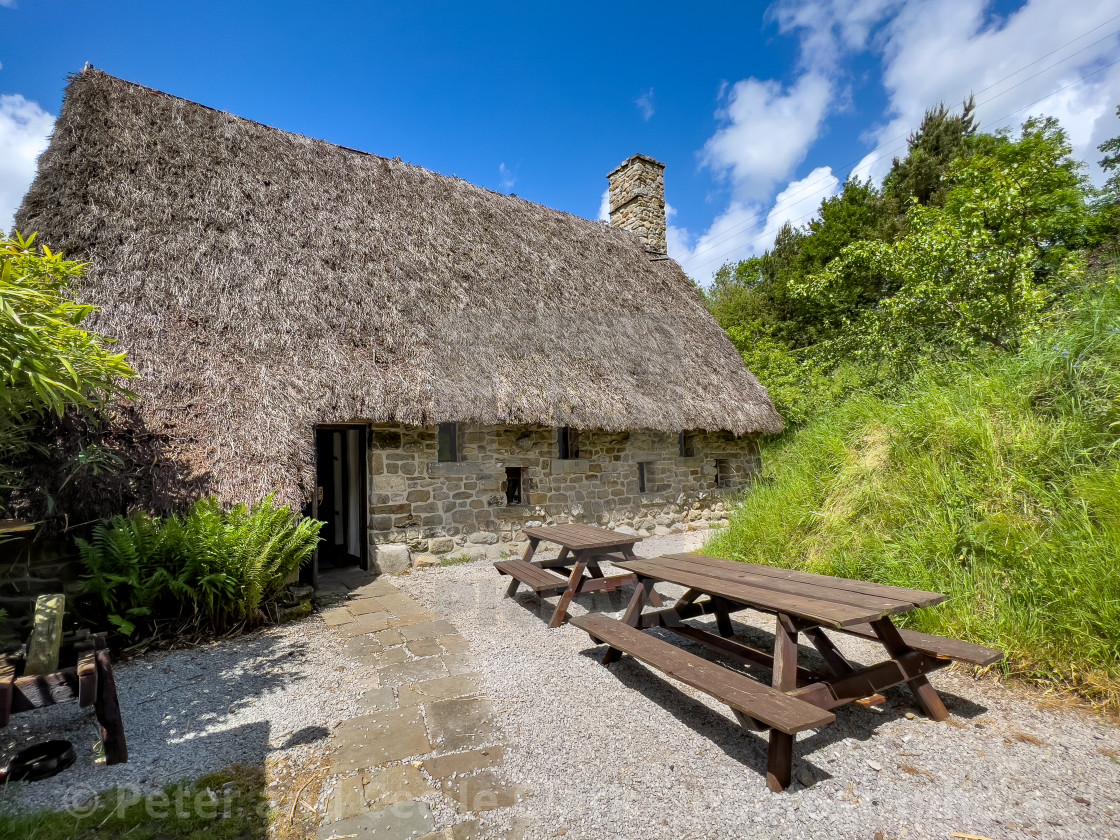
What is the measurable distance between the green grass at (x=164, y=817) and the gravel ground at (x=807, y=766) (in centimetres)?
108

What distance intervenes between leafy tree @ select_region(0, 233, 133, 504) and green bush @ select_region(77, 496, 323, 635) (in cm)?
91

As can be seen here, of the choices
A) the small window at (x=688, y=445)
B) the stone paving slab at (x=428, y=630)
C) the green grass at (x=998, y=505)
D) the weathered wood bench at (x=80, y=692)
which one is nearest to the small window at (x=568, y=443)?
the small window at (x=688, y=445)

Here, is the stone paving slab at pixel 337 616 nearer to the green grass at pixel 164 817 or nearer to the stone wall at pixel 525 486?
the stone wall at pixel 525 486

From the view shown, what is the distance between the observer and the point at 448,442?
7074mm

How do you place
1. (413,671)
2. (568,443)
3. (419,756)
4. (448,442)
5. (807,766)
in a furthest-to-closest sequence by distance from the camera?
(568,443)
(448,442)
(413,671)
(419,756)
(807,766)

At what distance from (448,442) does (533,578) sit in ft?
9.71

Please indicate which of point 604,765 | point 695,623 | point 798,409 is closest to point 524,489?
point 695,623

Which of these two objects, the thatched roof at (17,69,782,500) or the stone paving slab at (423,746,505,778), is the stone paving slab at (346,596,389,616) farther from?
the stone paving slab at (423,746,505,778)

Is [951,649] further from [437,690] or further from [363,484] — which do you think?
[363,484]

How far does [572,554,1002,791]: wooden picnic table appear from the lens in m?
2.27

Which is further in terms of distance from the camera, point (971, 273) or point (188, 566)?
point (971, 273)

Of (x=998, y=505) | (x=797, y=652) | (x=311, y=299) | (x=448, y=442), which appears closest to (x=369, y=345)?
(x=311, y=299)

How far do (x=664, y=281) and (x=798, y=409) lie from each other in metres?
3.65

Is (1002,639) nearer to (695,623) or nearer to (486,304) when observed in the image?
(695,623)
